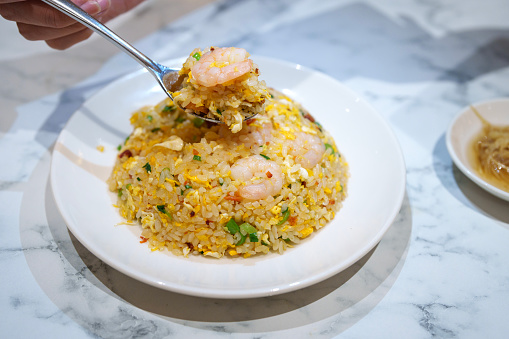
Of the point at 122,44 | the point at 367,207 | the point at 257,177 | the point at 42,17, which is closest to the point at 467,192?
the point at 367,207

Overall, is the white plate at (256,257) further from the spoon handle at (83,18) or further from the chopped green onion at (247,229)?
the spoon handle at (83,18)

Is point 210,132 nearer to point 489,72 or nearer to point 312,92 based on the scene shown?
point 312,92

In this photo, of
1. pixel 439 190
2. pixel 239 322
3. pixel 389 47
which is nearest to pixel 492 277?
Result: pixel 439 190

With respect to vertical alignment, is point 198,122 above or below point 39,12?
below

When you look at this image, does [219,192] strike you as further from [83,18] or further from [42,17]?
[42,17]

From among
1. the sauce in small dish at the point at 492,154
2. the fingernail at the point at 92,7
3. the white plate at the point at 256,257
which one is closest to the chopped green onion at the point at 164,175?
the white plate at the point at 256,257

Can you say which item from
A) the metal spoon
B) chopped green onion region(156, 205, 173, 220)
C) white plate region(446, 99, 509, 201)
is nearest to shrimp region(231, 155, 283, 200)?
the metal spoon

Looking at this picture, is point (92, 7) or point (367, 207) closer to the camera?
point (367, 207)
